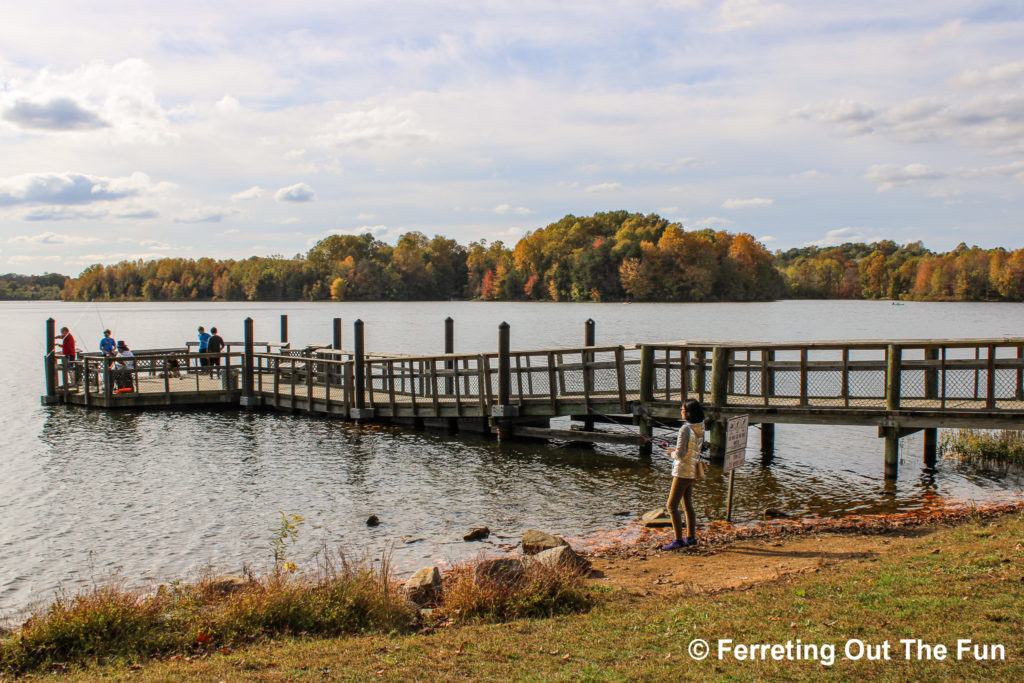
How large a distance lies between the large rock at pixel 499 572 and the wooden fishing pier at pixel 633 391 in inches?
349

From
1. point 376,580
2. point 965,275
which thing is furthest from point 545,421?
point 965,275

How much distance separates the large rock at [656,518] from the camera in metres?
12.9

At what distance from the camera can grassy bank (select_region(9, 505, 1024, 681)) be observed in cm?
590

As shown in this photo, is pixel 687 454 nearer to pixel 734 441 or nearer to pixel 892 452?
pixel 734 441

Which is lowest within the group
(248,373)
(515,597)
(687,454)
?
(515,597)

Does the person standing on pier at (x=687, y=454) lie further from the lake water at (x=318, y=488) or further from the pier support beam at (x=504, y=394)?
the pier support beam at (x=504, y=394)

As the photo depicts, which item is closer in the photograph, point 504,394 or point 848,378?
point 848,378

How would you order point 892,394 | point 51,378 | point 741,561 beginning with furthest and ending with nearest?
point 51,378
point 892,394
point 741,561

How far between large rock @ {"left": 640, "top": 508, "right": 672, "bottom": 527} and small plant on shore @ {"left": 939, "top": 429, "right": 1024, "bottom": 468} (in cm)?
855

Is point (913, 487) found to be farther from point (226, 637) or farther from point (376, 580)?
point (226, 637)

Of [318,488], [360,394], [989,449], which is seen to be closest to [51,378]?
[360,394]

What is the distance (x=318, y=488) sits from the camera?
1664cm

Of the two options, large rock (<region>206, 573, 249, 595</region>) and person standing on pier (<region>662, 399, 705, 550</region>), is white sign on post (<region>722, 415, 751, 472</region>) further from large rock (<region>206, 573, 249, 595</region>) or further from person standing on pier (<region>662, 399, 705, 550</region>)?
large rock (<region>206, 573, 249, 595</region>)

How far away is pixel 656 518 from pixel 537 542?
2704mm
